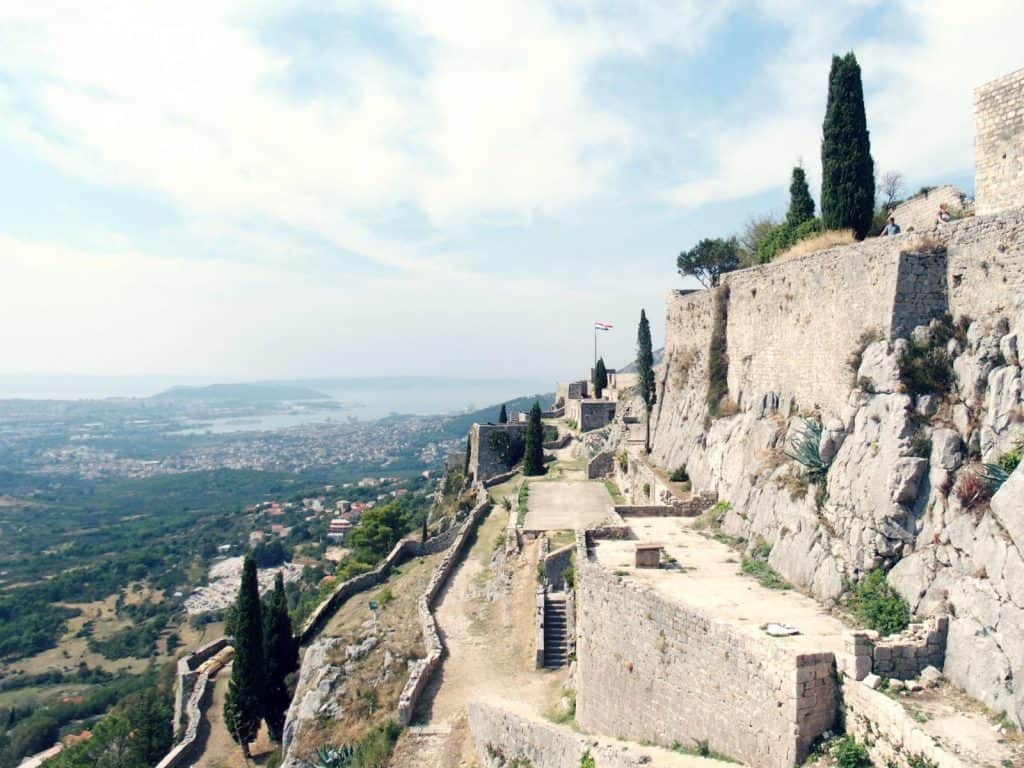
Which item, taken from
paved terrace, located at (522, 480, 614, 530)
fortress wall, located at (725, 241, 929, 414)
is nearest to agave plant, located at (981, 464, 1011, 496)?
fortress wall, located at (725, 241, 929, 414)

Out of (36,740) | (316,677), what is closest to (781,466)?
(316,677)

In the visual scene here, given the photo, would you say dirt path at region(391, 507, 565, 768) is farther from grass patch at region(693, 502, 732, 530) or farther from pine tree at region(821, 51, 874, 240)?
pine tree at region(821, 51, 874, 240)

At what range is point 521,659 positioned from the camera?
2084 cm

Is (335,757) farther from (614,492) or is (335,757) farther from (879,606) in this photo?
(614,492)

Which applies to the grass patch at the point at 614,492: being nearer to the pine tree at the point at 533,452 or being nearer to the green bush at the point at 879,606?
the pine tree at the point at 533,452

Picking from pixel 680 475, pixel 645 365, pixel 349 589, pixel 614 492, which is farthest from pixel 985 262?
pixel 645 365

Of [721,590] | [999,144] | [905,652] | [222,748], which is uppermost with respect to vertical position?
[999,144]

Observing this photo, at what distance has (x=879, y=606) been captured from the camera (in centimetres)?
1204

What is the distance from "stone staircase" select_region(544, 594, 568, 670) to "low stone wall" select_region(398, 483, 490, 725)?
9.72 ft

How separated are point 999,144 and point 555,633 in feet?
49.3

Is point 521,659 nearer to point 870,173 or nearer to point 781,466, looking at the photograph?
point 781,466

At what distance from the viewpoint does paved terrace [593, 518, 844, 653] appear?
12.1m

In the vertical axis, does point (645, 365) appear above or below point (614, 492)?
above

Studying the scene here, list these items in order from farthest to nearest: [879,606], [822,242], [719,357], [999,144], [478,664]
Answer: [719,357] → [478,664] → [822,242] → [999,144] → [879,606]
